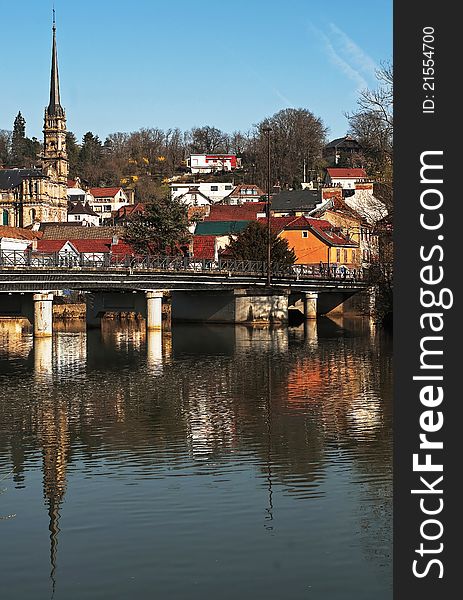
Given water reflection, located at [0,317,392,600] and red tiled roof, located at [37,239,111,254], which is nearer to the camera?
water reflection, located at [0,317,392,600]

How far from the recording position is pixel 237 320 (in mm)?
68000

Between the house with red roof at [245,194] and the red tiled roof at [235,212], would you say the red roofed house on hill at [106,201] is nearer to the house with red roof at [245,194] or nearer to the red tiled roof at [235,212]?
the house with red roof at [245,194]

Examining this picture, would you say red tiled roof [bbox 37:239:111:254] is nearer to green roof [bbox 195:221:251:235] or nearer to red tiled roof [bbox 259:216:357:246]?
green roof [bbox 195:221:251:235]

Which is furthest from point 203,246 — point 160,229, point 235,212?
point 235,212

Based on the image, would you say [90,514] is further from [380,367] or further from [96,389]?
[380,367]

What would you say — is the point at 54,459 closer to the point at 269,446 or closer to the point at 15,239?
the point at 269,446

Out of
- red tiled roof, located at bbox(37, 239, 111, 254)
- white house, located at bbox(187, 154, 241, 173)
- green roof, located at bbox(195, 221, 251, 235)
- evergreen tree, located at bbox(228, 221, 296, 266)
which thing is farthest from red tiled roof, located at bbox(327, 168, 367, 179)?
evergreen tree, located at bbox(228, 221, 296, 266)

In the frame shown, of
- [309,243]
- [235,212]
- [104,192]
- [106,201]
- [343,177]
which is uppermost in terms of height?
[343,177]

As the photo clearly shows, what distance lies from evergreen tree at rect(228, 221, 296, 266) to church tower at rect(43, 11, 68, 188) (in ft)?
240

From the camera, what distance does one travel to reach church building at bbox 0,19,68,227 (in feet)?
460

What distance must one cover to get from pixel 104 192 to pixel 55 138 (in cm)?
2107

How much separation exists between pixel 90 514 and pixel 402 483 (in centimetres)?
738

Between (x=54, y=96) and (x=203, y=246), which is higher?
(x=54, y=96)

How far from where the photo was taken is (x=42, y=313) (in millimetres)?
55969
